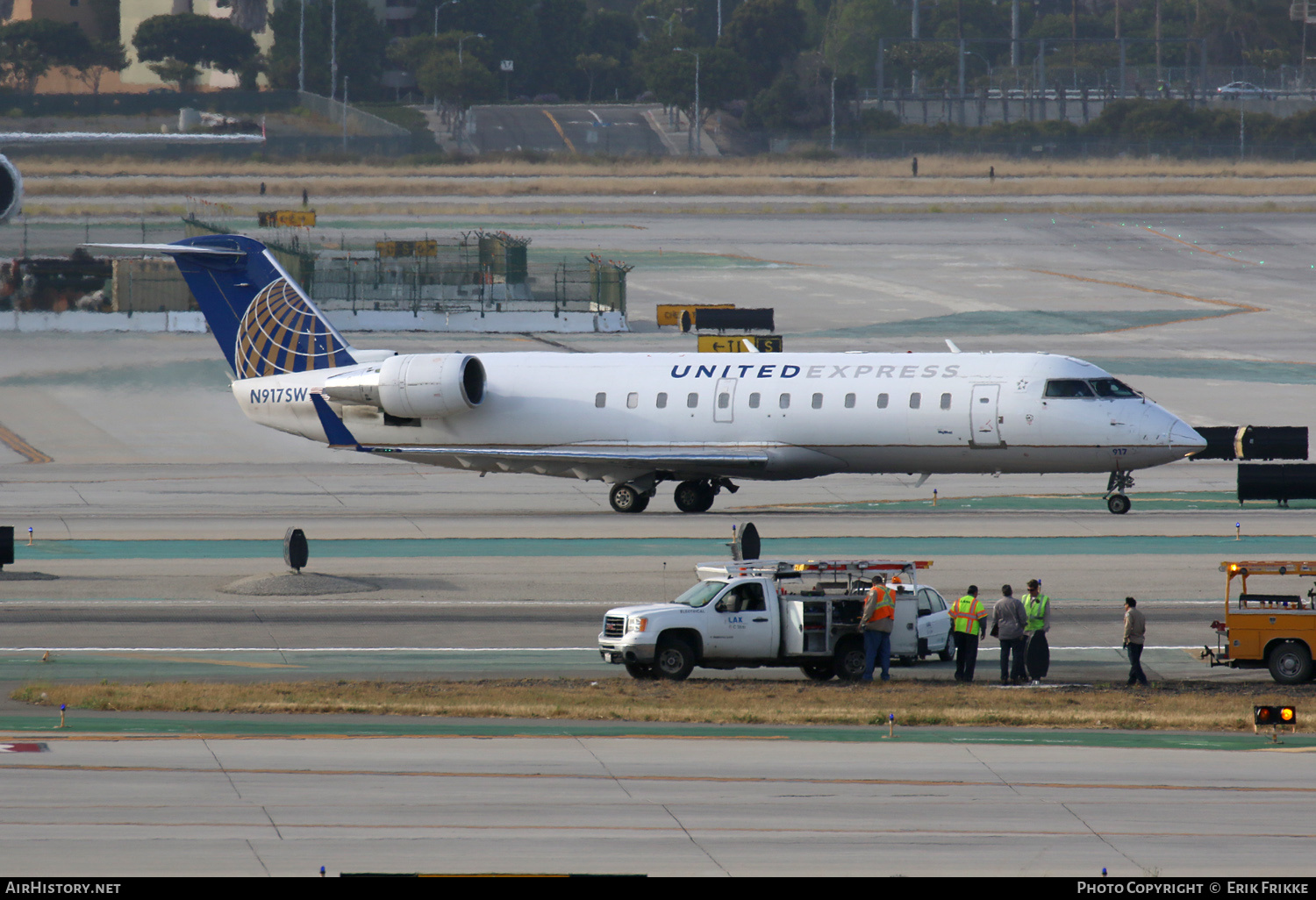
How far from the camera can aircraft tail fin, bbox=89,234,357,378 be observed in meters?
39.4

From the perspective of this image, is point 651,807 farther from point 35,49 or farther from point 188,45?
point 35,49

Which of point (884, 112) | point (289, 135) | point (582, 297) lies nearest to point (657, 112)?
point (884, 112)

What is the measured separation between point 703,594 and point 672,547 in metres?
9.87

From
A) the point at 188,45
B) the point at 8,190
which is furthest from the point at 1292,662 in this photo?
the point at 188,45

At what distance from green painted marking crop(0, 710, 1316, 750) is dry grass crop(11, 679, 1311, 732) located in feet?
1.04

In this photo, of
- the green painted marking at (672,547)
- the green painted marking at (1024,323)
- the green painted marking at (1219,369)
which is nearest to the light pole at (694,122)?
the green painted marking at (1024,323)

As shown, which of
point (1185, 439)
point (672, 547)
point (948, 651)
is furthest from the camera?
point (1185, 439)

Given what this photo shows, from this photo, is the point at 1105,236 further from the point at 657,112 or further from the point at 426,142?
the point at 657,112

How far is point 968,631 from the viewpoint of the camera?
2352 centimetres

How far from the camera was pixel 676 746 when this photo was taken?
750 inches

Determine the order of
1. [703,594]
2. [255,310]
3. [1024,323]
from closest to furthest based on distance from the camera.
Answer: [703,594], [255,310], [1024,323]

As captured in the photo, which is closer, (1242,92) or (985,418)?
(985,418)

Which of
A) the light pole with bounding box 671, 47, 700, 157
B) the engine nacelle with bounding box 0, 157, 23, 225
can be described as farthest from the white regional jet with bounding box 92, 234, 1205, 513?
the light pole with bounding box 671, 47, 700, 157

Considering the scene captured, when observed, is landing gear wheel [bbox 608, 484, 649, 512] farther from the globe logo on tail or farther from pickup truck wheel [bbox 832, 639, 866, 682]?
pickup truck wheel [bbox 832, 639, 866, 682]
